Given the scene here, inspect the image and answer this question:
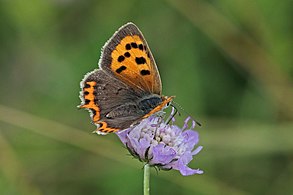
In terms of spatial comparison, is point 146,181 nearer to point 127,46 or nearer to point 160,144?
point 160,144

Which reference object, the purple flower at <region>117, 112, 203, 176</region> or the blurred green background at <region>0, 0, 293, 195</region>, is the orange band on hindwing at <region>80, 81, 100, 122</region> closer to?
the purple flower at <region>117, 112, 203, 176</region>

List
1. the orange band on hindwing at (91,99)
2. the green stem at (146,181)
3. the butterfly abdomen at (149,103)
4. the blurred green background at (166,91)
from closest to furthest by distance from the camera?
the green stem at (146,181) → the orange band on hindwing at (91,99) → the butterfly abdomen at (149,103) → the blurred green background at (166,91)

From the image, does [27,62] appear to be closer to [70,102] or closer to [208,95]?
[70,102]

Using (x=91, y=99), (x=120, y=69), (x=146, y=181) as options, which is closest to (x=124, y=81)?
(x=120, y=69)

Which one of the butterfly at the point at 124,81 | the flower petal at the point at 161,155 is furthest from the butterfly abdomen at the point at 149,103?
the flower petal at the point at 161,155

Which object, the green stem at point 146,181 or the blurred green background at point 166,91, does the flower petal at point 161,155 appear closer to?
the green stem at point 146,181

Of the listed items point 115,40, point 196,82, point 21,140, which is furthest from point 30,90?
point 115,40


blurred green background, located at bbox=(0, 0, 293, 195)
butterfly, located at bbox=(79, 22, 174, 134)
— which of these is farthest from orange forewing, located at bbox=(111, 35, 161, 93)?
blurred green background, located at bbox=(0, 0, 293, 195)
